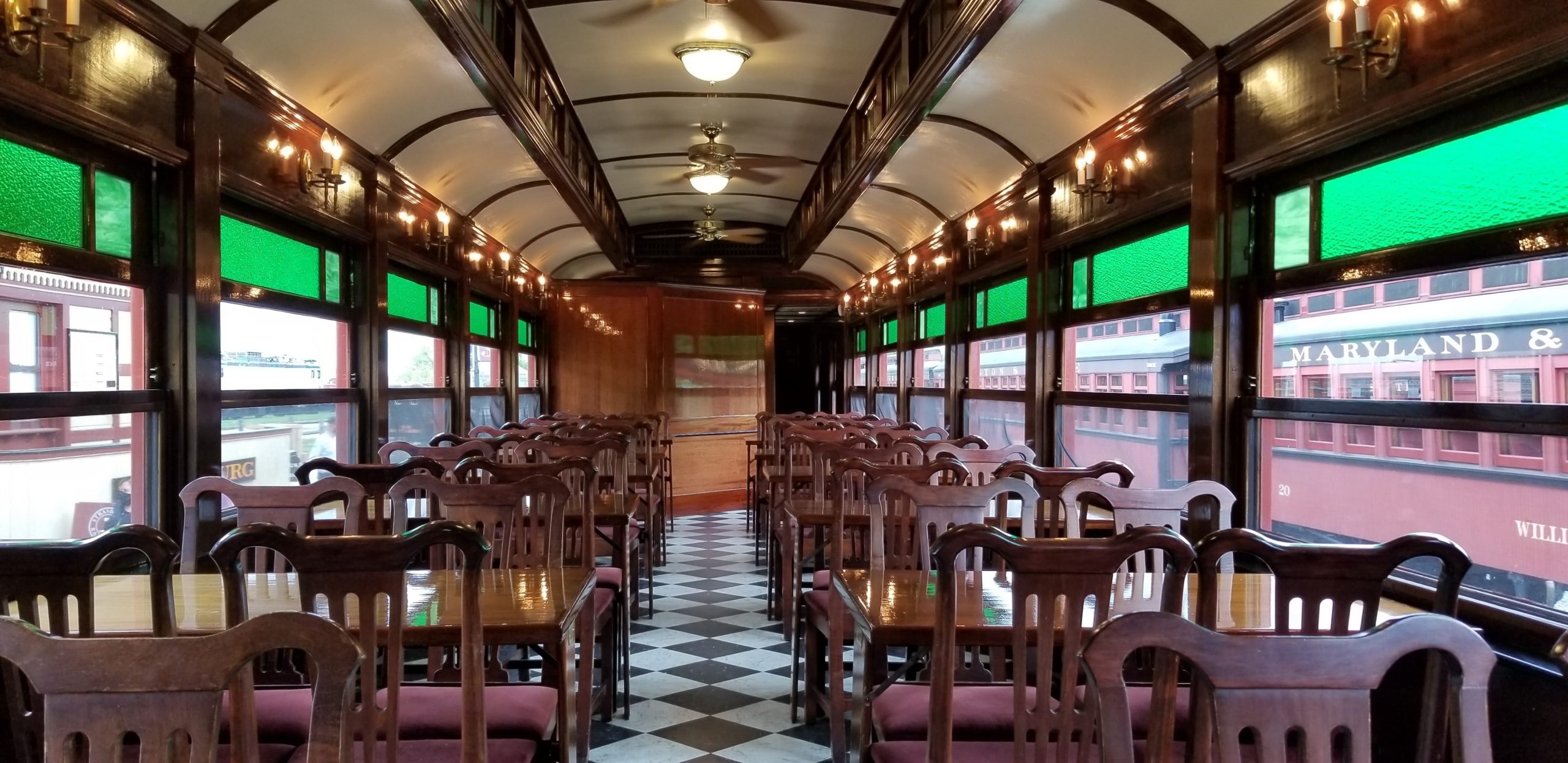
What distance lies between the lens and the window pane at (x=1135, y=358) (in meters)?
4.88

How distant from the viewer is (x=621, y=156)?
358 inches

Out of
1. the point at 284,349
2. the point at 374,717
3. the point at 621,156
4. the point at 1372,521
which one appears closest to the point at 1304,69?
the point at 1372,521

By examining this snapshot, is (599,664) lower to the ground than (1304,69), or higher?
lower

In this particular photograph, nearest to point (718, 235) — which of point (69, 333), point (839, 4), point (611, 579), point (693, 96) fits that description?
point (693, 96)

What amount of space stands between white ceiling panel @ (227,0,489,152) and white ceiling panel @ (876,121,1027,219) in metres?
2.99

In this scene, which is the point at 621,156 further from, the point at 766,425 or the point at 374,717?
the point at 374,717

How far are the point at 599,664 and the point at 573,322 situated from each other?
7.32m

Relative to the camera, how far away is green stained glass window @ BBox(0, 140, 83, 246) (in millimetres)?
3051

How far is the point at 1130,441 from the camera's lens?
5410 millimetres

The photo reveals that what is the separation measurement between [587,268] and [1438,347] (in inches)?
430

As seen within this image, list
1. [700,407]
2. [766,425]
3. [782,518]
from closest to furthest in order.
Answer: [782,518] → [766,425] → [700,407]

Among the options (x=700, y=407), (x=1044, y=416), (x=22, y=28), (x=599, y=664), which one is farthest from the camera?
(x=700, y=407)

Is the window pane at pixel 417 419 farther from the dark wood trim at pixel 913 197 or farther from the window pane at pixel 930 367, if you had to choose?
the window pane at pixel 930 367

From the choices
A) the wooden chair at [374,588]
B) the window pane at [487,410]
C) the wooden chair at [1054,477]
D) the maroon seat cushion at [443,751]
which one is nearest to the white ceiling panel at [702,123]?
the window pane at [487,410]
